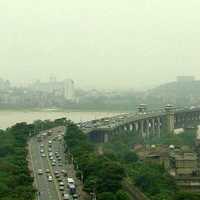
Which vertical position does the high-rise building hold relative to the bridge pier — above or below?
above

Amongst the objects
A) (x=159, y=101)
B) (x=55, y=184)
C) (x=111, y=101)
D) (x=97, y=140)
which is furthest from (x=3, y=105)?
(x=55, y=184)

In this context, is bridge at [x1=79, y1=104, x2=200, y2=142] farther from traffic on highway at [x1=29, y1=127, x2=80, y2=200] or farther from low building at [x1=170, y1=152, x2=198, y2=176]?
low building at [x1=170, y1=152, x2=198, y2=176]

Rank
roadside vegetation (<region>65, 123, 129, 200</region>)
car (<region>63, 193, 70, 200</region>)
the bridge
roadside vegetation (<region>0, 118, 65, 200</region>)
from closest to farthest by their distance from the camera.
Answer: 1. roadside vegetation (<region>0, 118, 65, 200</region>)
2. roadside vegetation (<region>65, 123, 129, 200</region>)
3. car (<region>63, 193, 70, 200</region>)
4. the bridge

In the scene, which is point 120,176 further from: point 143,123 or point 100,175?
point 143,123

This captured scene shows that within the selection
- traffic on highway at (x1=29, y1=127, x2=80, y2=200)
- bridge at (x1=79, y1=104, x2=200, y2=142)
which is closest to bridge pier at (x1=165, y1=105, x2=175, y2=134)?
bridge at (x1=79, y1=104, x2=200, y2=142)

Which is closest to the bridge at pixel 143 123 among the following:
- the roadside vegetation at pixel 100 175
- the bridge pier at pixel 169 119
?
the bridge pier at pixel 169 119

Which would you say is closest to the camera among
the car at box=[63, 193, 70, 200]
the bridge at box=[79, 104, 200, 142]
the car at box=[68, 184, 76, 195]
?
the car at box=[63, 193, 70, 200]

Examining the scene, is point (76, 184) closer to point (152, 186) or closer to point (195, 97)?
point (152, 186)

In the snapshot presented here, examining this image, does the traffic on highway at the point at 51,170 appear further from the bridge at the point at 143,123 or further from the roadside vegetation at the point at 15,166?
the bridge at the point at 143,123
